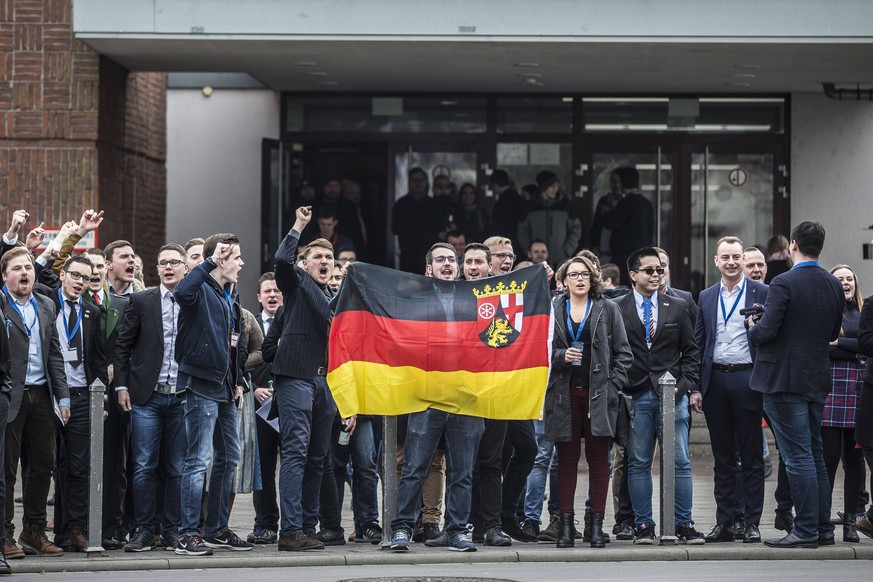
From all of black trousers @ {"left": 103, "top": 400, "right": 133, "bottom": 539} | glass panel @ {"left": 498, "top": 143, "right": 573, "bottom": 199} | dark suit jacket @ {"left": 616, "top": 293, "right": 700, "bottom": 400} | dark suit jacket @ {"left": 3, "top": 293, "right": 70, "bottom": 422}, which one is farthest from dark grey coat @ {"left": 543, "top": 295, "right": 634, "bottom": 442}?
glass panel @ {"left": 498, "top": 143, "right": 573, "bottom": 199}

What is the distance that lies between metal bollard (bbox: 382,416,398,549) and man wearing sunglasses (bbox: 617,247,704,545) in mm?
1791

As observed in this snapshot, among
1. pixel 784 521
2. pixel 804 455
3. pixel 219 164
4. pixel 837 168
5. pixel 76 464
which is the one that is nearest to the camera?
pixel 76 464

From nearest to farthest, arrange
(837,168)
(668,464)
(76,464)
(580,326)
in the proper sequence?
(76,464)
(668,464)
(580,326)
(837,168)

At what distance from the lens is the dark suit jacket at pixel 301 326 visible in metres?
10.8

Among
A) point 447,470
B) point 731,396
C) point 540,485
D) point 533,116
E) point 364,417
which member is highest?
point 533,116

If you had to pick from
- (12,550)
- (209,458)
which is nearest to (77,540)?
(12,550)

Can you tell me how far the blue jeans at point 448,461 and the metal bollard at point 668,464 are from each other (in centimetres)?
136

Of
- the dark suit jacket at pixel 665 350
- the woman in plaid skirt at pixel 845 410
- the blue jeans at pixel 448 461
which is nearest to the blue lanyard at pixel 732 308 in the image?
the dark suit jacket at pixel 665 350

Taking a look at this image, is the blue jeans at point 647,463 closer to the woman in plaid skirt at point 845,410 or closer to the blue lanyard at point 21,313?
the woman in plaid skirt at point 845,410

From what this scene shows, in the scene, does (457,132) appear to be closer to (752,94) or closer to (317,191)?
(317,191)

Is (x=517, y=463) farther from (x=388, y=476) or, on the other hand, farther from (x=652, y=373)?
(x=652, y=373)

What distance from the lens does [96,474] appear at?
34.4ft

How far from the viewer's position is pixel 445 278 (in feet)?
37.4

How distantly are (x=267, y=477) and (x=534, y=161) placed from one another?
1125 centimetres
